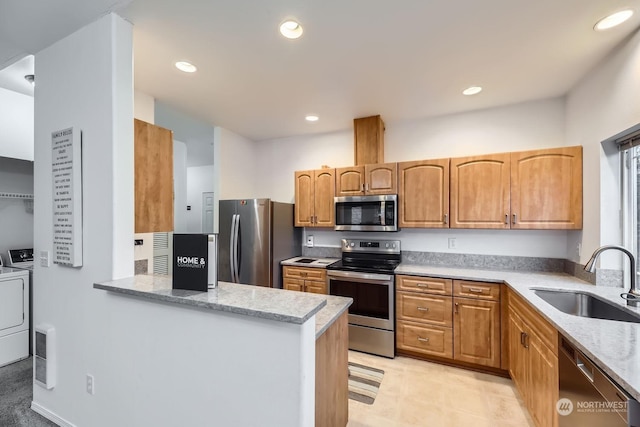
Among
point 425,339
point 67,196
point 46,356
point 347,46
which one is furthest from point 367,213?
point 46,356

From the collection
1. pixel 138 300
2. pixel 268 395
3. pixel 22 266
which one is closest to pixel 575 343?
pixel 268 395

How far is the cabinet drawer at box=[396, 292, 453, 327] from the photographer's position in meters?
2.68

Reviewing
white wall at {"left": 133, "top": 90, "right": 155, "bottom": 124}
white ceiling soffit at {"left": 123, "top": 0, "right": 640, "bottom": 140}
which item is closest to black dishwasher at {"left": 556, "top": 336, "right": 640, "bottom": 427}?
white ceiling soffit at {"left": 123, "top": 0, "right": 640, "bottom": 140}

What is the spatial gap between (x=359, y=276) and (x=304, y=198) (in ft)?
4.23

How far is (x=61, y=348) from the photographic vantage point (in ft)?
6.16

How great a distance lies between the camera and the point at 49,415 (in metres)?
1.94

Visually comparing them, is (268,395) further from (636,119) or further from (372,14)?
(636,119)

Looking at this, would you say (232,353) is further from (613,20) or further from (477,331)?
(613,20)

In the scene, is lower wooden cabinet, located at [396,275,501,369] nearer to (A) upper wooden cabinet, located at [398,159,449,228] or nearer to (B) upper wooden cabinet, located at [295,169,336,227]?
(A) upper wooden cabinet, located at [398,159,449,228]

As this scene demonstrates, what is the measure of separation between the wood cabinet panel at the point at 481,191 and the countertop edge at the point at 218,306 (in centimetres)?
225

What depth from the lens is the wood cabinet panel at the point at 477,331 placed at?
2.51 metres

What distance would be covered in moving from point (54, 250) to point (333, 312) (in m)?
1.96

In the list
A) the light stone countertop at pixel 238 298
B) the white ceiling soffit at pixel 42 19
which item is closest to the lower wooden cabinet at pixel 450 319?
the light stone countertop at pixel 238 298

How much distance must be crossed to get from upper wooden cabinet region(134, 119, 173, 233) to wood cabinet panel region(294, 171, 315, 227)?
1.83 m
